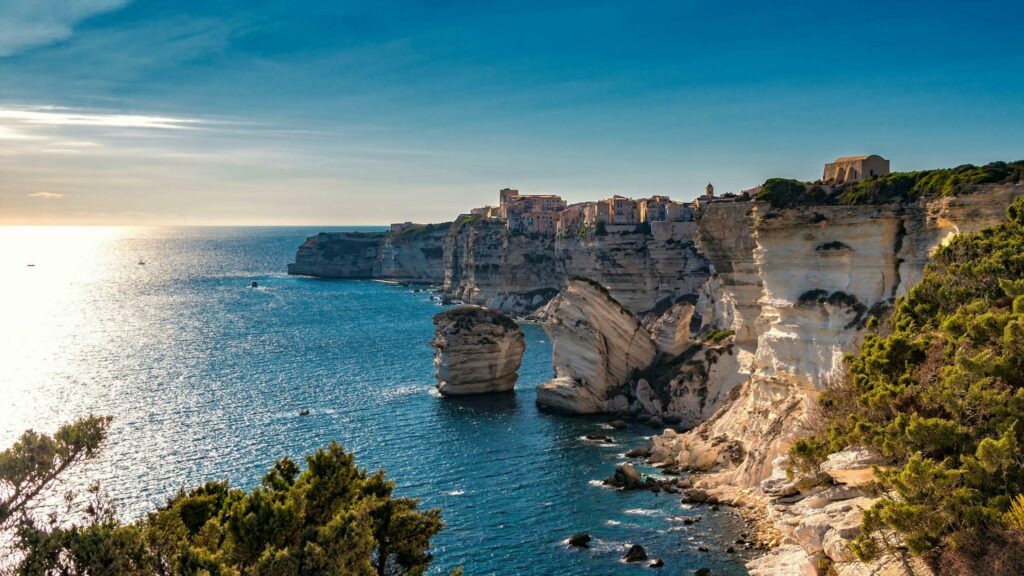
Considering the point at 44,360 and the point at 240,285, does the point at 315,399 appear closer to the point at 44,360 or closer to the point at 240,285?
the point at 44,360

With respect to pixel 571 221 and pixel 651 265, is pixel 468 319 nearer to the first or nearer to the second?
pixel 651 265

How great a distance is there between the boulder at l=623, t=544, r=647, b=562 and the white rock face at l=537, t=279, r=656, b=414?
93.5 feet

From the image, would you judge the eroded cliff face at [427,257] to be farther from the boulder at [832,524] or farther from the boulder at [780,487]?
the boulder at [832,524]

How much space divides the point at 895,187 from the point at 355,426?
4007 cm

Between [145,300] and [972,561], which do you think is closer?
[972,561]

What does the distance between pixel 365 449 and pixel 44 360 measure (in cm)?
5627

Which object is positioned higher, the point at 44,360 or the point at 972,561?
the point at 972,561

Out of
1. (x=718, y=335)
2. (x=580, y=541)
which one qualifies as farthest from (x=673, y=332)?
(x=580, y=541)

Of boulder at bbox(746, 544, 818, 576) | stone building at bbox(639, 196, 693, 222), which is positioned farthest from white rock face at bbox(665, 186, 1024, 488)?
stone building at bbox(639, 196, 693, 222)

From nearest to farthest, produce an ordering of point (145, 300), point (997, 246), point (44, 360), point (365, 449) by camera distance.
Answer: point (997, 246) → point (365, 449) → point (44, 360) → point (145, 300)

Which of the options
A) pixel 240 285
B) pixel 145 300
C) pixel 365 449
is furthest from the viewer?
pixel 240 285

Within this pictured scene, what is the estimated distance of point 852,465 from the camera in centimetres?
2622

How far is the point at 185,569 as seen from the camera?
18.3 m

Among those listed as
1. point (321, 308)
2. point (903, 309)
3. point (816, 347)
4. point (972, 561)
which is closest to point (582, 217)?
point (321, 308)
